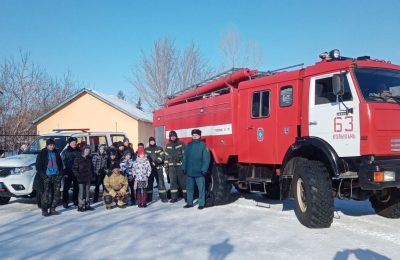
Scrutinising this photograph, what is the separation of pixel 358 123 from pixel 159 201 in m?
6.23

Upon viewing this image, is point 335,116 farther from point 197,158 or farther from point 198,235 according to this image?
point 197,158

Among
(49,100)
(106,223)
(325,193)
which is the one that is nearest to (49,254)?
(106,223)

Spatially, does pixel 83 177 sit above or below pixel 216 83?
below

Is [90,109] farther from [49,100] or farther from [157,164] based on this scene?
[157,164]

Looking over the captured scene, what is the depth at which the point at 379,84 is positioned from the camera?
743cm

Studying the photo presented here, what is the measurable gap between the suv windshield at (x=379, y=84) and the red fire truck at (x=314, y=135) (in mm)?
19

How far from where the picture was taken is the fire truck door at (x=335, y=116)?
7160 mm

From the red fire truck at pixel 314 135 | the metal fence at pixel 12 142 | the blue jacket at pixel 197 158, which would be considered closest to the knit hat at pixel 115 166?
the blue jacket at pixel 197 158

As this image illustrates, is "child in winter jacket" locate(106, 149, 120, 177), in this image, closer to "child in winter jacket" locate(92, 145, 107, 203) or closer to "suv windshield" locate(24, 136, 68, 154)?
"child in winter jacket" locate(92, 145, 107, 203)

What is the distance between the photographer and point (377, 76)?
24.7 ft

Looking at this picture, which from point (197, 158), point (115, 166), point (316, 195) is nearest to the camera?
point (316, 195)

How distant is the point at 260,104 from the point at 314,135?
1742 millimetres

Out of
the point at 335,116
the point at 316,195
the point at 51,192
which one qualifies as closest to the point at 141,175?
the point at 51,192

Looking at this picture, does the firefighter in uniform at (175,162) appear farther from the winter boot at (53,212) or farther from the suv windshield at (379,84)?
the suv windshield at (379,84)
